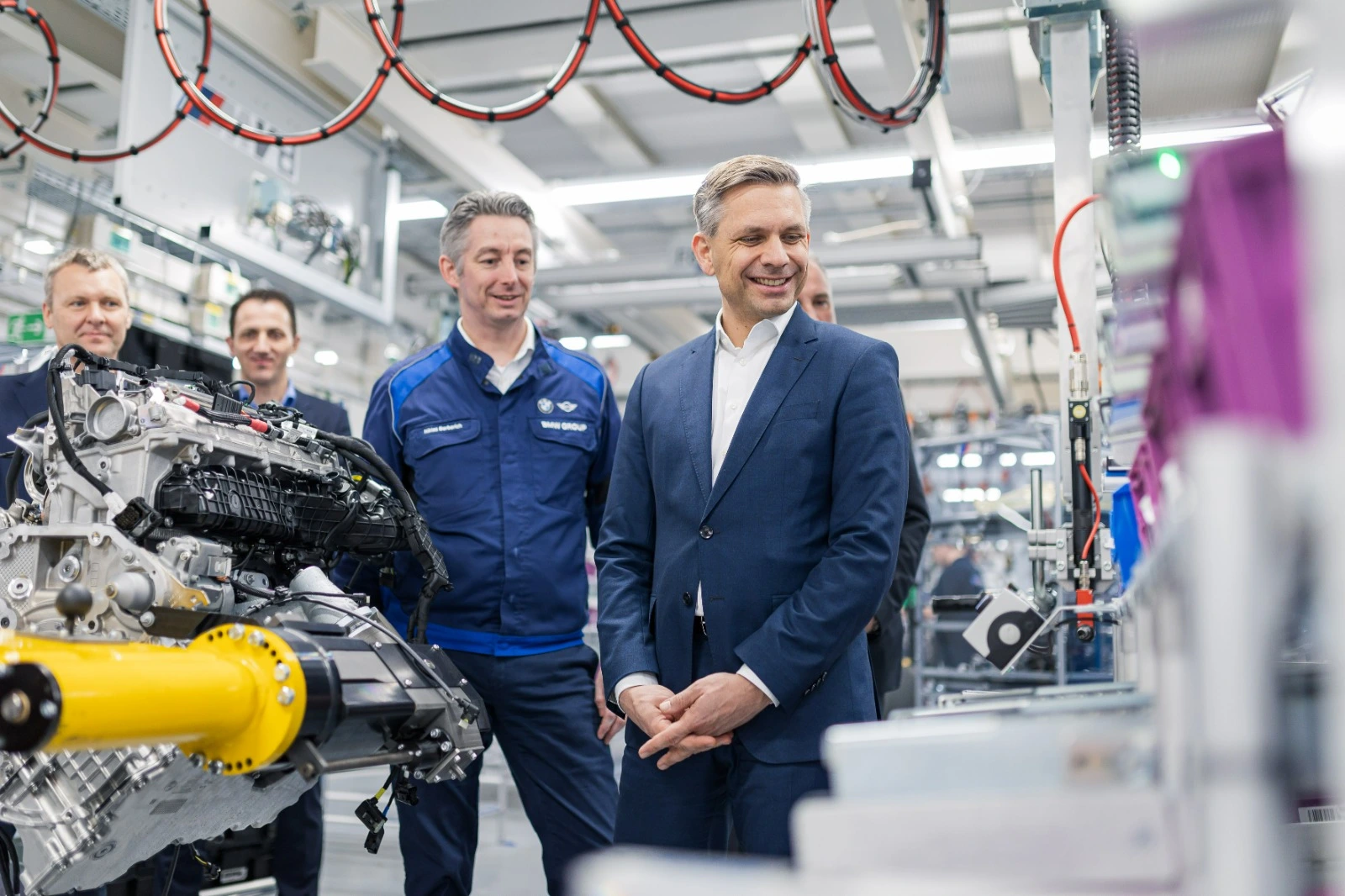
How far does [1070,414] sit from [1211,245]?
199 cm

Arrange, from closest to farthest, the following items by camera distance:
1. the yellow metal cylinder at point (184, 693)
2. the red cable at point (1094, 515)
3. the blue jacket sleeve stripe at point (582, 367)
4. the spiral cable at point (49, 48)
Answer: the yellow metal cylinder at point (184, 693)
the red cable at point (1094, 515)
the blue jacket sleeve stripe at point (582, 367)
the spiral cable at point (49, 48)

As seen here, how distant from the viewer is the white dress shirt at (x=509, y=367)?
2.82 meters

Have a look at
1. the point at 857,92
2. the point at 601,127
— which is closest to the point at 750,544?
the point at 857,92

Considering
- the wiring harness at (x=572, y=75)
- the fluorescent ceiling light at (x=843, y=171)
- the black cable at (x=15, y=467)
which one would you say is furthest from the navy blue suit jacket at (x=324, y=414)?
the fluorescent ceiling light at (x=843, y=171)

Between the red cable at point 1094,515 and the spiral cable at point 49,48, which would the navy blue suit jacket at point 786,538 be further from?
the spiral cable at point 49,48

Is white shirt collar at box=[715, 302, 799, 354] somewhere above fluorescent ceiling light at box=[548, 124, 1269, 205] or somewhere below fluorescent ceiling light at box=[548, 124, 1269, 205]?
below

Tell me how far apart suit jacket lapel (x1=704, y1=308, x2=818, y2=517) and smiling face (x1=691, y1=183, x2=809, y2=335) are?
0.07 metres

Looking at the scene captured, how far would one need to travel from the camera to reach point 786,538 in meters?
1.94

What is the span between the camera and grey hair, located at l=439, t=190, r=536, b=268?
2.88m

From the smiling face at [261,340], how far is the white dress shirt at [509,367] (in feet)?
3.42

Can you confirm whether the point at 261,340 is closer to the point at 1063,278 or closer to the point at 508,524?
the point at 508,524

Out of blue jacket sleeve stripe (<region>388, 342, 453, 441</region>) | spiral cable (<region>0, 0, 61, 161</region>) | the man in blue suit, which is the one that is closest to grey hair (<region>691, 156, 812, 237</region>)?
the man in blue suit

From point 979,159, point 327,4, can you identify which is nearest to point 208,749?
point 327,4

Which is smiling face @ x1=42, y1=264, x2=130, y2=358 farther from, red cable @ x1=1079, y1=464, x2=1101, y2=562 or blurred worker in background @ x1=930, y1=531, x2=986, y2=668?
blurred worker in background @ x1=930, y1=531, x2=986, y2=668
